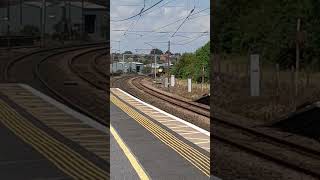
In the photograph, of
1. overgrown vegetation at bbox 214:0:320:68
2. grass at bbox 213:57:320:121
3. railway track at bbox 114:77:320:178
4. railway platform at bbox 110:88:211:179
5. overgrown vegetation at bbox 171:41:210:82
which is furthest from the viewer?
overgrown vegetation at bbox 214:0:320:68

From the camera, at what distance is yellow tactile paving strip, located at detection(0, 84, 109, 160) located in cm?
345

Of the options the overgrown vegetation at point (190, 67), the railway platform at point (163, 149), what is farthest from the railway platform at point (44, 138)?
the overgrown vegetation at point (190, 67)

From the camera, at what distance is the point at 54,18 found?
3.31 m

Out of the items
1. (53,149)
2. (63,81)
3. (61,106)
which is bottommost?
(53,149)

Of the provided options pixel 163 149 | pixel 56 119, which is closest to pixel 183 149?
pixel 163 149

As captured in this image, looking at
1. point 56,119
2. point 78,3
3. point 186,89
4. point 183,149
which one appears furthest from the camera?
point 186,89

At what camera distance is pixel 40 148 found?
3723 millimetres

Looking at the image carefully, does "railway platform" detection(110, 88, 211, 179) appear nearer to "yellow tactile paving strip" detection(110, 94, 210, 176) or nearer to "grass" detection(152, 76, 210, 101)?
"yellow tactile paving strip" detection(110, 94, 210, 176)

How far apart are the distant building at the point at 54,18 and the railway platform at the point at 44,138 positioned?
45cm

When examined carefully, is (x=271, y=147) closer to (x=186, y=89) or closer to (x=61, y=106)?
(x=61, y=106)

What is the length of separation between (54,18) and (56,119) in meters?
0.78

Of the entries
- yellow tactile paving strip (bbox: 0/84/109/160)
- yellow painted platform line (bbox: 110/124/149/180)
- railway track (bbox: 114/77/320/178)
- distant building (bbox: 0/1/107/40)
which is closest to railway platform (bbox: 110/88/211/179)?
yellow painted platform line (bbox: 110/124/149/180)

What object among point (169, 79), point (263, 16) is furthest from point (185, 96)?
point (263, 16)

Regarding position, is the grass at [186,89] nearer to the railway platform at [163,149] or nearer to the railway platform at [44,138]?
the railway platform at [163,149]
